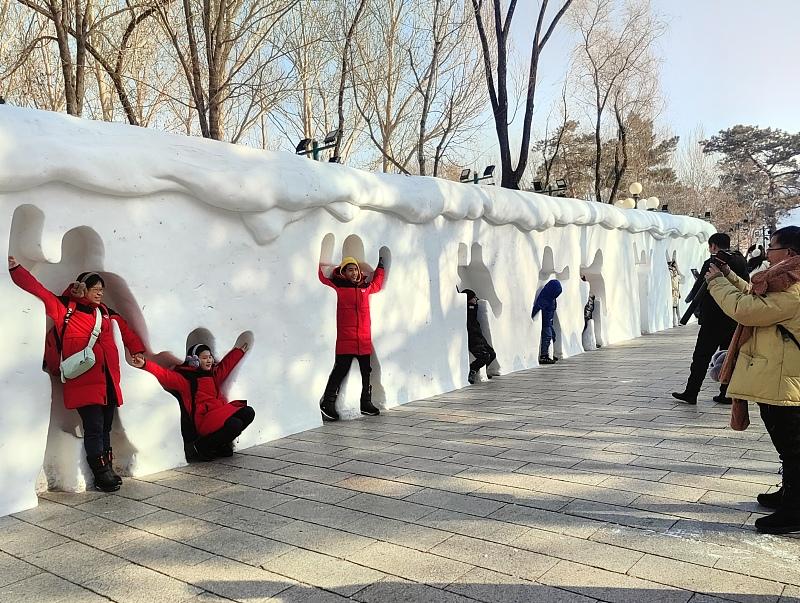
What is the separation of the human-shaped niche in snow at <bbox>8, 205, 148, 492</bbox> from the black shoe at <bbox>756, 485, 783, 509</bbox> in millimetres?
4051

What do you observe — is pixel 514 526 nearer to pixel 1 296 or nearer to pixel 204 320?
pixel 204 320

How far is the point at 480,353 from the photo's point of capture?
8.91m

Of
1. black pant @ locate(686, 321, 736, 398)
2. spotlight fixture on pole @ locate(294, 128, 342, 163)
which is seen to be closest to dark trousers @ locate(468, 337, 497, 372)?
black pant @ locate(686, 321, 736, 398)

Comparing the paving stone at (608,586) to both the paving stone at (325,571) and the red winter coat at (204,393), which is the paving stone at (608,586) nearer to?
the paving stone at (325,571)

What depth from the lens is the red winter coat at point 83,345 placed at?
15.1 ft

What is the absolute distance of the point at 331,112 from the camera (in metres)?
20.9

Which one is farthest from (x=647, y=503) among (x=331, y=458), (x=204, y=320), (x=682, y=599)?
(x=204, y=320)

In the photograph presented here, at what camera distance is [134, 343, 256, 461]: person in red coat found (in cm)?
540

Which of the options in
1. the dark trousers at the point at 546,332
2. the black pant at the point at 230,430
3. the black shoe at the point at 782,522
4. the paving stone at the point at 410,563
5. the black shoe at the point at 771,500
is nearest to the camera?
the paving stone at the point at 410,563

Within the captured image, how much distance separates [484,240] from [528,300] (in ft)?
4.62

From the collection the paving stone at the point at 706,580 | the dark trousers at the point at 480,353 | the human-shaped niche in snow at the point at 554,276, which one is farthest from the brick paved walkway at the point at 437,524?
the human-shaped niche in snow at the point at 554,276

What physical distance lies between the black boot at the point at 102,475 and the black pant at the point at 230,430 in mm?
831

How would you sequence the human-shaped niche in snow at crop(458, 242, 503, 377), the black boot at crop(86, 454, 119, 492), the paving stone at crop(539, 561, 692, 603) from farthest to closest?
the human-shaped niche in snow at crop(458, 242, 503, 377) → the black boot at crop(86, 454, 119, 492) → the paving stone at crop(539, 561, 692, 603)

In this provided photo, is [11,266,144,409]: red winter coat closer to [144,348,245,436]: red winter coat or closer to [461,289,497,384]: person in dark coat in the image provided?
[144,348,245,436]: red winter coat
